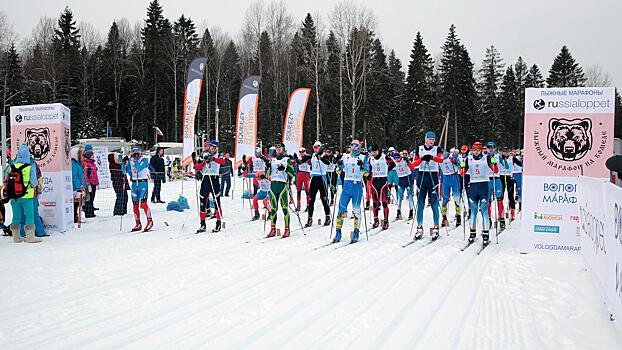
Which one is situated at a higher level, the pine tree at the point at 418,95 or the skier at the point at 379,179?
the pine tree at the point at 418,95

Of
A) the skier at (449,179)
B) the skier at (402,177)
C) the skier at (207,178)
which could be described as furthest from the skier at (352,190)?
the skier at (402,177)

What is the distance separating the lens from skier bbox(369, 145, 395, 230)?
1295cm

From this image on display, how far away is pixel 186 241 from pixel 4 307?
4.91 m

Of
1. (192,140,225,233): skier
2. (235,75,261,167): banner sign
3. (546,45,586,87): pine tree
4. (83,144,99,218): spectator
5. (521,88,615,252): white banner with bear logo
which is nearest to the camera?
(521,88,615,252): white banner with bear logo

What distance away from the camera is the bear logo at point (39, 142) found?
12242 mm

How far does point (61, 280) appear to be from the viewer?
7.28m

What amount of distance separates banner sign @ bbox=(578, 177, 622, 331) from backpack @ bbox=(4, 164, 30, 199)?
10321 mm

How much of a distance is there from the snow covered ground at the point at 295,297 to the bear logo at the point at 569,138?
71.4 inches

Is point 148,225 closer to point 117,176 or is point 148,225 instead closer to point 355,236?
point 117,176

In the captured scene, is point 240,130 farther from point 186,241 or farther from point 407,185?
point 186,241

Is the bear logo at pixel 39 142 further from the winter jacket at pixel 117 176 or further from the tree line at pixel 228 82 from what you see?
the tree line at pixel 228 82

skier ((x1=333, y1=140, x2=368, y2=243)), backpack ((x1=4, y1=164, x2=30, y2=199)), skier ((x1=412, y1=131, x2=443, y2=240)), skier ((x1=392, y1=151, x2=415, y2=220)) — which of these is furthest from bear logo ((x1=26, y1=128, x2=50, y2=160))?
skier ((x1=392, y1=151, x2=415, y2=220))

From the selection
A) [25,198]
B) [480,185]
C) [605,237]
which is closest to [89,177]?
[25,198]

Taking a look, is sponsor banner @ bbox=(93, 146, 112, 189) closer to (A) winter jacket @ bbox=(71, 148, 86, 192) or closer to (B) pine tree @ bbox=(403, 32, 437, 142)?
(A) winter jacket @ bbox=(71, 148, 86, 192)
